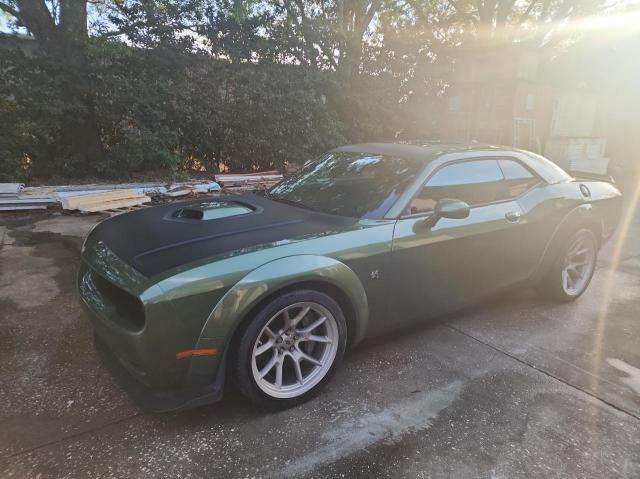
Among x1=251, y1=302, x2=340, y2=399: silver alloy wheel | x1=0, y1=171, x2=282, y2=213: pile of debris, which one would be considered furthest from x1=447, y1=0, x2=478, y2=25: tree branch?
x1=251, y1=302, x2=340, y2=399: silver alloy wheel

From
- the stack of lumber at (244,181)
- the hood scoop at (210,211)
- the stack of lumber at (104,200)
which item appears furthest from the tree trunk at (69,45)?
the hood scoop at (210,211)

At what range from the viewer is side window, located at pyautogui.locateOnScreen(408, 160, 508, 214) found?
2.96m

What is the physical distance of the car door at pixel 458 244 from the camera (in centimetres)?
277

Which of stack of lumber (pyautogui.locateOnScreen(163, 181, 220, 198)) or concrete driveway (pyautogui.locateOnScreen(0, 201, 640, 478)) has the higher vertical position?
stack of lumber (pyautogui.locateOnScreen(163, 181, 220, 198))

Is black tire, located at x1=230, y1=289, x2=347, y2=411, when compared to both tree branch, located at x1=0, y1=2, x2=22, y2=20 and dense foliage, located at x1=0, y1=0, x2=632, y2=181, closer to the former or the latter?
dense foliage, located at x1=0, y1=0, x2=632, y2=181

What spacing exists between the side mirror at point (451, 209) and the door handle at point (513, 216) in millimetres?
762

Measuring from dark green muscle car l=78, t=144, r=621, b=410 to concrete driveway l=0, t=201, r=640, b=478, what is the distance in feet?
0.83

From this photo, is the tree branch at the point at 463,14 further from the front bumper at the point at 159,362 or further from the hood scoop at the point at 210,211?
the front bumper at the point at 159,362

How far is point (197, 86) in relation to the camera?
29.8ft

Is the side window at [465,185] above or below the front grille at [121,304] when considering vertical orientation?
above

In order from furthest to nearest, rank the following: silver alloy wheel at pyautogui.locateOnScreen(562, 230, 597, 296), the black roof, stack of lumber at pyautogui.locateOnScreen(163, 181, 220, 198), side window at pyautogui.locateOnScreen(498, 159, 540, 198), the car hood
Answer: stack of lumber at pyautogui.locateOnScreen(163, 181, 220, 198)
silver alloy wheel at pyautogui.locateOnScreen(562, 230, 597, 296)
side window at pyautogui.locateOnScreen(498, 159, 540, 198)
the black roof
the car hood

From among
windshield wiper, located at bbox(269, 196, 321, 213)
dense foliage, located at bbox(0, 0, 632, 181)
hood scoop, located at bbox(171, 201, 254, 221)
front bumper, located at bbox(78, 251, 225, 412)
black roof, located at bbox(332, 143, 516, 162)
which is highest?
dense foliage, located at bbox(0, 0, 632, 181)

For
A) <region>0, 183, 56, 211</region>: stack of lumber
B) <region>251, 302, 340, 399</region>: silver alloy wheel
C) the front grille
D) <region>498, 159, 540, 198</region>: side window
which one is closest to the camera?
the front grille

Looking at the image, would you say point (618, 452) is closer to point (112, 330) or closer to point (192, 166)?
point (112, 330)
